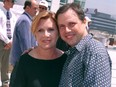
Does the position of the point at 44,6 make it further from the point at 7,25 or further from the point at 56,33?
the point at 56,33

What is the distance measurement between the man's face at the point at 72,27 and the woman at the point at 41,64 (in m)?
0.15

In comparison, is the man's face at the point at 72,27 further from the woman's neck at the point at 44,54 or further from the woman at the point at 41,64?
the woman's neck at the point at 44,54

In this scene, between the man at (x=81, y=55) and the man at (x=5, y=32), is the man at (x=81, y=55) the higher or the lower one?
the higher one

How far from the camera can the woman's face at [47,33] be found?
69.9 inches

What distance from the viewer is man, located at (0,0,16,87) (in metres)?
4.95

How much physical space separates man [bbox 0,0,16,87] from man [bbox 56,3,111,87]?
3.37m

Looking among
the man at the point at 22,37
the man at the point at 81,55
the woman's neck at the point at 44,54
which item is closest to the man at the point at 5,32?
the man at the point at 22,37

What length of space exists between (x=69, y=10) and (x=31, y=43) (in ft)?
7.55

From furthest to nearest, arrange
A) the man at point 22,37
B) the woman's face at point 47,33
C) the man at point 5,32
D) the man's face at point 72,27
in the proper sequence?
1. the man at point 5,32
2. the man at point 22,37
3. the woman's face at point 47,33
4. the man's face at point 72,27

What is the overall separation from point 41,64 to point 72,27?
351mm

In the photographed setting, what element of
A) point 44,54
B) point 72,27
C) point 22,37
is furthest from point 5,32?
point 72,27

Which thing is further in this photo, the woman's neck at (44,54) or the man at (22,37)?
the man at (22,37)

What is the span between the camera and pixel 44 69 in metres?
1.82

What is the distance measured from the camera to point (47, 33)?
5.85 ft
